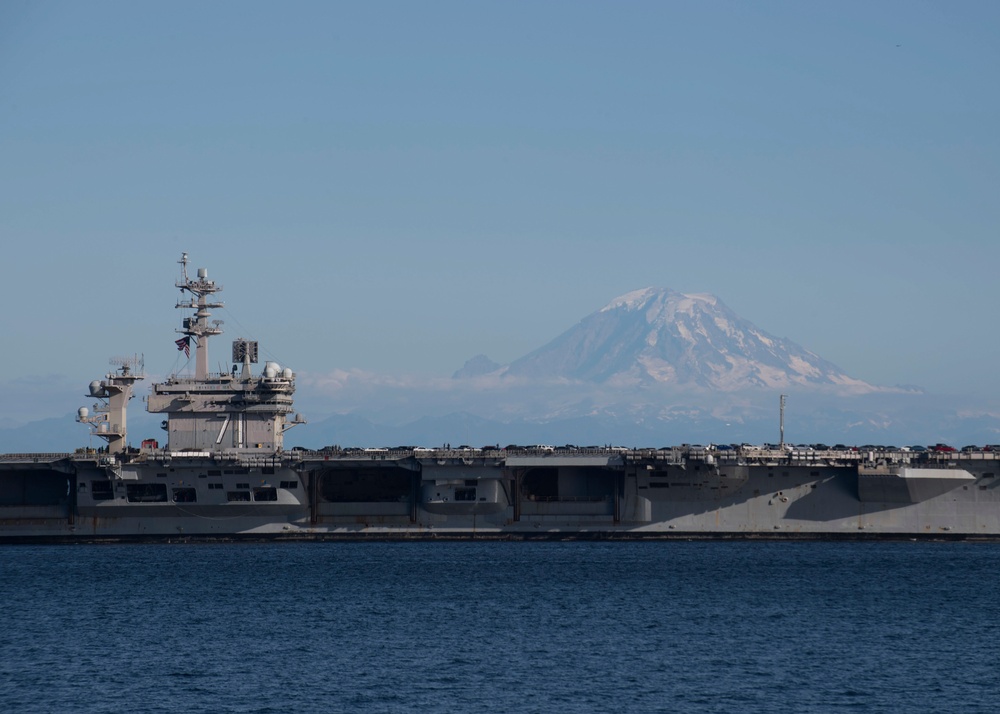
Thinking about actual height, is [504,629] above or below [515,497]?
below

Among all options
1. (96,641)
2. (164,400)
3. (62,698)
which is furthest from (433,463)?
(62,698)

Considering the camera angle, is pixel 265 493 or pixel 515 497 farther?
pixel 265 493

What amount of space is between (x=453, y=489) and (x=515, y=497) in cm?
231

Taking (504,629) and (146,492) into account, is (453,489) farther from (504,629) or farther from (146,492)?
(504,629)

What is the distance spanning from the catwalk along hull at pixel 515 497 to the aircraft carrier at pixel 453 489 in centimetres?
5

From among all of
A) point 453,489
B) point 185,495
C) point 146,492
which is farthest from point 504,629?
point 146,492

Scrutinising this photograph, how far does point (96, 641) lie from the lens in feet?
109

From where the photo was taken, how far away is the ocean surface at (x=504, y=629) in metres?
27.5

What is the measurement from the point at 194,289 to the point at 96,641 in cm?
2506

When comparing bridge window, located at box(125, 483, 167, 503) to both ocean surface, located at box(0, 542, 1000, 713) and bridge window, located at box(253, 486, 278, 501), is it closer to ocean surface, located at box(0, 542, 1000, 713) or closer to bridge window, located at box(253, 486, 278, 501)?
ocean surface, located at box(0, 542, 1000, 713)

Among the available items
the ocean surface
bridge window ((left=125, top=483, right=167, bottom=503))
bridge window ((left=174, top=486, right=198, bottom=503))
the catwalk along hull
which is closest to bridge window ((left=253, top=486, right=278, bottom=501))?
the catwalk along hull

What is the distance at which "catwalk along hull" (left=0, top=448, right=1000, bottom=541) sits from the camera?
165 ft

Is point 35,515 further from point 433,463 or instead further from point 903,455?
point 903,455

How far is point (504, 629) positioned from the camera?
113ft
